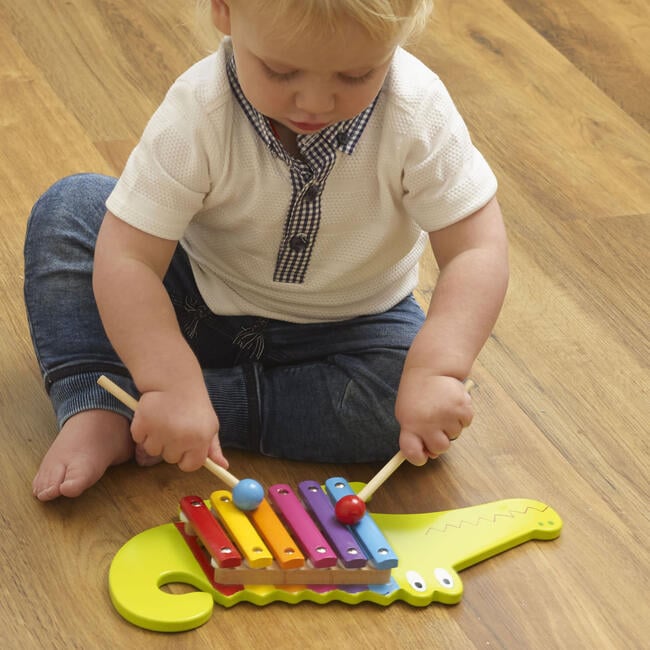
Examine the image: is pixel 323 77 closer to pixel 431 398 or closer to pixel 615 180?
pixel 431 398

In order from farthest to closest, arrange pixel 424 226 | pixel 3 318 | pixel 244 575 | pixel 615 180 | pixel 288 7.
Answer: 1. pixel 615 180
2. pixel 3 318
3. pixel 424 226
4. pixel 244 575
5. pixel 288 7

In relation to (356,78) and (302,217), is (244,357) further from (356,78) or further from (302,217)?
(356,78)

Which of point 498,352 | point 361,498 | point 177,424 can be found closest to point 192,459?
point 177,424

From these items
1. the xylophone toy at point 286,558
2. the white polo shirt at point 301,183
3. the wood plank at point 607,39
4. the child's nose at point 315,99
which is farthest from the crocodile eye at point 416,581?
the wood plank at point 607,39

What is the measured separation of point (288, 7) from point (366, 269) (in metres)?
0.31

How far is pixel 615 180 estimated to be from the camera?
1568mm

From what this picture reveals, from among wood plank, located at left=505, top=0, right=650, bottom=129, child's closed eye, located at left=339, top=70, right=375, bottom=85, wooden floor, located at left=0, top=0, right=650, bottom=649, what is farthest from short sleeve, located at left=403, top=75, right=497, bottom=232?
wood plank, located at left=505, top=0, right=650, bottom=129

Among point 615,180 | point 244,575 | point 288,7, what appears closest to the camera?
point 288,7

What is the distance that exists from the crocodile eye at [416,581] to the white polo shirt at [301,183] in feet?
0.87

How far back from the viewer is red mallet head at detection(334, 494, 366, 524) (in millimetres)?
1012

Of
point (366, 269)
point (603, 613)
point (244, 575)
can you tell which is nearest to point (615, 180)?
point (366, 269)

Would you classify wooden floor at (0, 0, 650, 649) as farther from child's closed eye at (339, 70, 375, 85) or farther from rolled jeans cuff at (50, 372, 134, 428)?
child's closed eye at (339, 70, 375, 85)

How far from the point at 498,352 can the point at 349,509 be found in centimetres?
33

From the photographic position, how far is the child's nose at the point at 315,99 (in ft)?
3.02
